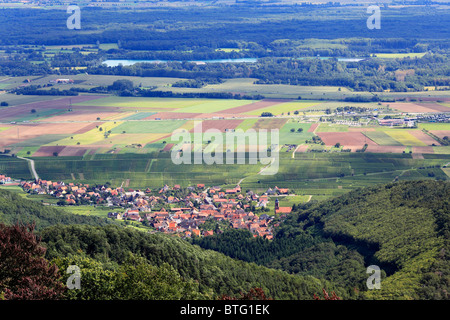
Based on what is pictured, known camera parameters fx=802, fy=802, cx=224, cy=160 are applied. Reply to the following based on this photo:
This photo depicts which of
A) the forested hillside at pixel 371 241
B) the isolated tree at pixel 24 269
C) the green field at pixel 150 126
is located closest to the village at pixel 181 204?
the forested hillside at pixel 371 241

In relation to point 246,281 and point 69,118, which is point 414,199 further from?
point 69,118

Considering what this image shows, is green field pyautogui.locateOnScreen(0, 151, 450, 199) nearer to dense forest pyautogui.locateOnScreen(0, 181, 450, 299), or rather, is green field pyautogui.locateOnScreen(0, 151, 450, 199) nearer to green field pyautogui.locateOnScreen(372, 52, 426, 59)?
dense forest pyautogui.locateOnScreen(0, 181, 450, 299)

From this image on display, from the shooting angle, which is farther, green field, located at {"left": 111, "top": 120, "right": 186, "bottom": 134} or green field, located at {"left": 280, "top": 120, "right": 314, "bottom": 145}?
green field, located at {"left": 111, "top": 120, "right": 186, "bottom": 134}

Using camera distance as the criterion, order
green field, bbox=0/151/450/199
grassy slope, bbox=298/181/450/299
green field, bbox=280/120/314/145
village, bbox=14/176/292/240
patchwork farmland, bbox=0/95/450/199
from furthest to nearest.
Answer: green field, bbox=280/120/314/145 → patchwork farmland, bbox=0/95/450/199 → green field, bbox=0/151/450/199 → village, bbox=14/176/292/240 → grassy slope, bbox=298/181/450/299

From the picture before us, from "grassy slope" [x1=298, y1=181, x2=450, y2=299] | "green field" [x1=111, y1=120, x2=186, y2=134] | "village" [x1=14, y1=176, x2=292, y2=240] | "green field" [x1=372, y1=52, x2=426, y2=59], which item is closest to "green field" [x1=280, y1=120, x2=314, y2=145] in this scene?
"green field" [x1=111, y1=120, x2=186, y2=134]

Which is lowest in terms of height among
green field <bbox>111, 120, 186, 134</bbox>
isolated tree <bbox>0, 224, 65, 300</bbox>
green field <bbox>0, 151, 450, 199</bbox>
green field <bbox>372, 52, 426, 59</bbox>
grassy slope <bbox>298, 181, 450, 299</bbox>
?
green field <bbox>0, 151, 450, 199</bbox>

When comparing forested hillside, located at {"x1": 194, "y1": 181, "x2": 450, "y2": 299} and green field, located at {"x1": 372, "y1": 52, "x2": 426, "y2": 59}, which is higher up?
green field, located at {"x1": 372, "y1": 52, "x2": 426, "y2": 59}

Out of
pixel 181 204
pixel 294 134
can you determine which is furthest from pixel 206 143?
pixel 181 204
